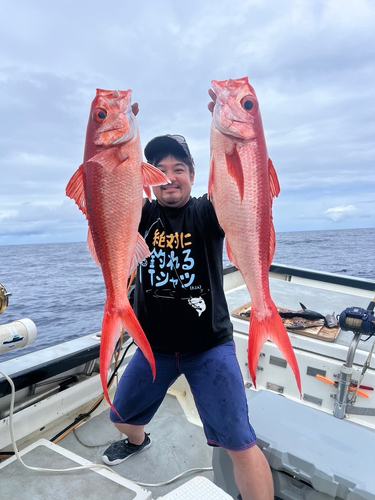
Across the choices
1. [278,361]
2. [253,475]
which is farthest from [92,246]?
[278,361]

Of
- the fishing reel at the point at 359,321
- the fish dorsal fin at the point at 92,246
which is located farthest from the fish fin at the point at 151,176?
the fishing reel at the point at 359,321

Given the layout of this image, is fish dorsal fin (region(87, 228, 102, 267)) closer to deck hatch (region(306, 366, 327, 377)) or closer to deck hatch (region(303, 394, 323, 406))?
deck hatch (region(306, 366, 327, 377))

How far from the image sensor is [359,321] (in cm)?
351

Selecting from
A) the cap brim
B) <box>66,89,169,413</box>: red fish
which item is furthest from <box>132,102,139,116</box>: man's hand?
the cap brim

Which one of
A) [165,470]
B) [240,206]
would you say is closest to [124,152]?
[240,206]

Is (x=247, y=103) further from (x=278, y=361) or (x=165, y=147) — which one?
(x=278, y=361)

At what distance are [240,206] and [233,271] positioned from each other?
5467mm

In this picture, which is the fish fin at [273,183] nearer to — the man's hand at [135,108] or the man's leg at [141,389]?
the man's hand at [135,108]

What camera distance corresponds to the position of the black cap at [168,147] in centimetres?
276

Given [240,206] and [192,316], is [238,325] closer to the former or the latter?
[192,316]

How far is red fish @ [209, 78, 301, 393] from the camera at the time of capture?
69.4 inches

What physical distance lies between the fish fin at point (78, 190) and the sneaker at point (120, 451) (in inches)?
114

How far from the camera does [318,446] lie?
7.79 feet

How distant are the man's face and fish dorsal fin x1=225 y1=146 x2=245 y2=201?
1.05 meters
